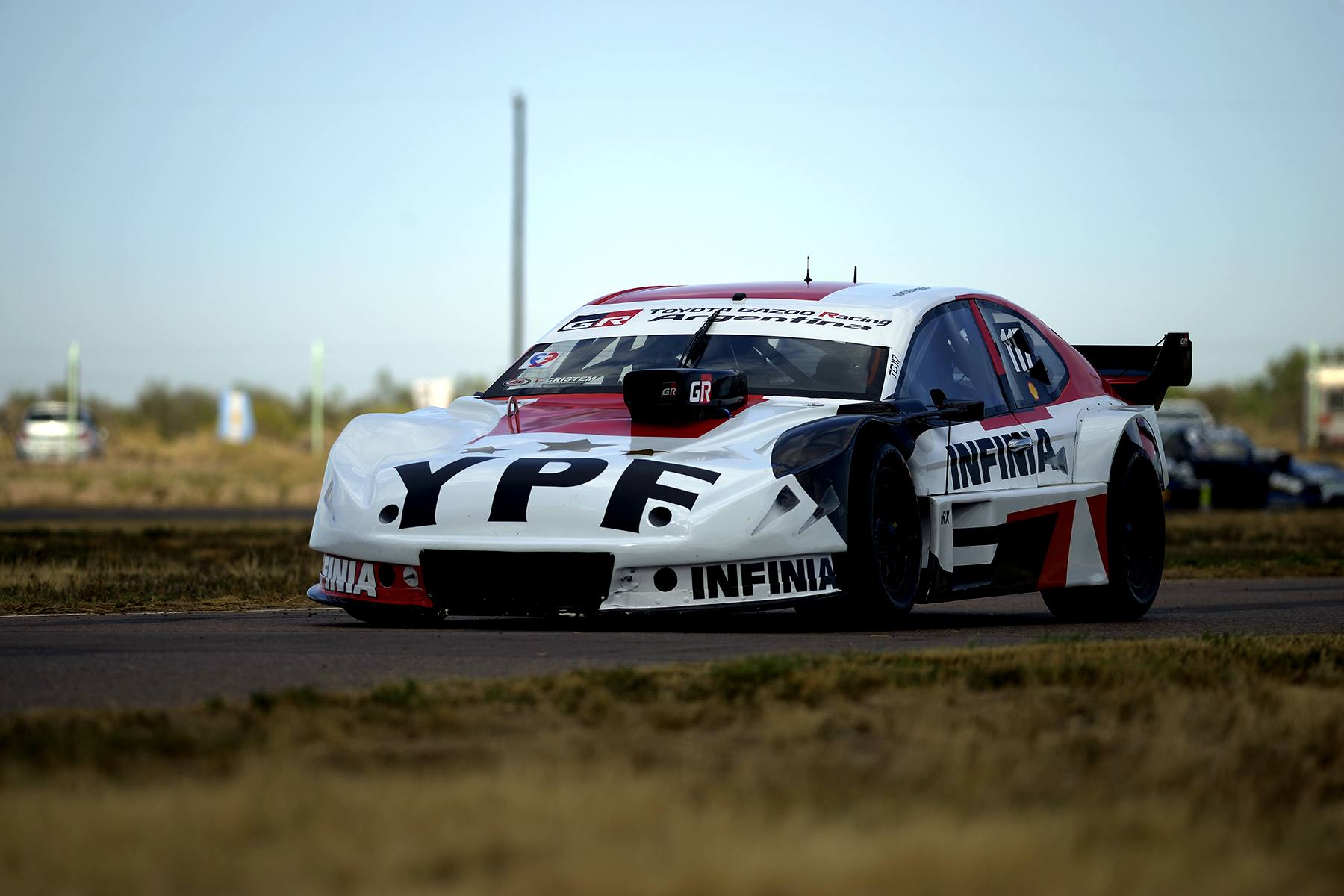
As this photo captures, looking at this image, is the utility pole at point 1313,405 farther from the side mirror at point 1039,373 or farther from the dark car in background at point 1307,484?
the side mirror at point 1039,373

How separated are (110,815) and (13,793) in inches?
12.6

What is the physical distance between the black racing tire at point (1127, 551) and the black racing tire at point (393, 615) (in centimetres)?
306

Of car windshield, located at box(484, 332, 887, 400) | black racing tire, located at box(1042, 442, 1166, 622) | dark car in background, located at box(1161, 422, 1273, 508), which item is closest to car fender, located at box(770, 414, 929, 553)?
car windshield, located at box(484, 332, 887, 400)

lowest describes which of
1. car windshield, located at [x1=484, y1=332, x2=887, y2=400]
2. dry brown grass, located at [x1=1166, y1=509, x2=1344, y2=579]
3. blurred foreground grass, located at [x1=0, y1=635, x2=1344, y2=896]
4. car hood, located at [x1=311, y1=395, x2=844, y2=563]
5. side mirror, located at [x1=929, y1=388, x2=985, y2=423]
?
dry brown grass, located at [x1=1166, y1=509, x2=1344, y2=579]

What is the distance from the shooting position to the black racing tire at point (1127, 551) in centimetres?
967

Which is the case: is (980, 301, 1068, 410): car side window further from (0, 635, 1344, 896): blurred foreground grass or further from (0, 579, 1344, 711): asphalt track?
(0, 635, 1344, 896): blurred foreground grass

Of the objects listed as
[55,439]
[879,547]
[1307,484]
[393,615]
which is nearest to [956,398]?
[879,547]

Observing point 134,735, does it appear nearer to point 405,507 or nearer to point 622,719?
point 622,719

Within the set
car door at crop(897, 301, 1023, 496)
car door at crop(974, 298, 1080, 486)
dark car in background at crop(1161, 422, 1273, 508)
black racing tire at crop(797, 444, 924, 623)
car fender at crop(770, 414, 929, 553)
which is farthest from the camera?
dark car in background at crop(1161, 422, 1273, 508)

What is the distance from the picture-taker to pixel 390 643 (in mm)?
7094

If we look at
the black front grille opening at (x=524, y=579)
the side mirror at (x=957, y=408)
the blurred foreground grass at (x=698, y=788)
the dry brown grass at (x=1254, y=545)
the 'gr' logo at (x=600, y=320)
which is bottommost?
the dry brown grass at (x=1254, y=545)

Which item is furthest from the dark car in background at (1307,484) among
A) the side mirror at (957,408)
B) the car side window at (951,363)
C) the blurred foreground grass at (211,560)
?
the side mirror at (957,408)

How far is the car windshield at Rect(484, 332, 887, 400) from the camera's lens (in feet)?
28.0

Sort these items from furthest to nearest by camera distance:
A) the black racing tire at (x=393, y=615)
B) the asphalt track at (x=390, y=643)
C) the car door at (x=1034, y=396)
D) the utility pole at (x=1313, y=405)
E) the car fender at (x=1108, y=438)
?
the utility pole at (x=1313, y=405) → the car fender at (x=1108, y=438) → the car door at (x=1034, y=396) → the black racing tire at (x=393, y=615) → the asphalt track at (x=390, y=643)
